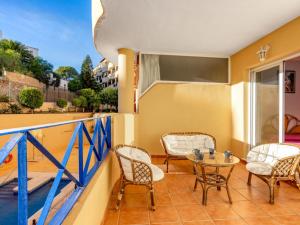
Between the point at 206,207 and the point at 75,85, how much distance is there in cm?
1233

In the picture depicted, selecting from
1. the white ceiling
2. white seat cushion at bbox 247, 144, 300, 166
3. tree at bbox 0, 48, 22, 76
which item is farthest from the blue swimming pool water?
tree at bbox 0, 48, 22, 76

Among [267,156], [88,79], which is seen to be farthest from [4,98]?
[88,79]

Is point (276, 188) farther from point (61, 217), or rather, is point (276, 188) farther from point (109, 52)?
point (109, 52)

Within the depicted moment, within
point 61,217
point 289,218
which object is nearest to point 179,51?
point 289,218

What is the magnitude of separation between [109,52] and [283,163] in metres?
4.42

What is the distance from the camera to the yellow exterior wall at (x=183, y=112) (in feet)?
17.6

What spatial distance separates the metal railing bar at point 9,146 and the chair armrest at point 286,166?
3.15 m

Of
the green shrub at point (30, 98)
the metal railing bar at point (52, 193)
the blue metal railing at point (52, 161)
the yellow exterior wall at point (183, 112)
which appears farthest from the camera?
the green shrub at point (30, 98)

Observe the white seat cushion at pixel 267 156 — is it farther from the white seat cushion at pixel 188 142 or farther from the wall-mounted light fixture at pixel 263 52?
the wall-mounted light fixture at pixel 263 52

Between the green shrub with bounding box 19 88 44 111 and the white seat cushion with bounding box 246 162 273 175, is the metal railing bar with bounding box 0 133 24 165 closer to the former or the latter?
the white seat cushion with bounding box 246 162 273 175

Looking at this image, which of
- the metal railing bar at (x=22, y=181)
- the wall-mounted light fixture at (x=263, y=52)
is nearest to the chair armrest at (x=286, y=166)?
the wall-mounted light fixture at (x=263, y=52)

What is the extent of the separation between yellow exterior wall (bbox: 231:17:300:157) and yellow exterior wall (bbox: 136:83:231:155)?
0.29 m

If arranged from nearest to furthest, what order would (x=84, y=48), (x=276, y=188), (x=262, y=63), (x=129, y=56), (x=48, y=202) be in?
(x=48, y=202), (x=276, y=188), (x=262, y=63), (x=129, y=56), (x=84, y=48)

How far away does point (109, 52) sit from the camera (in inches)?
201
